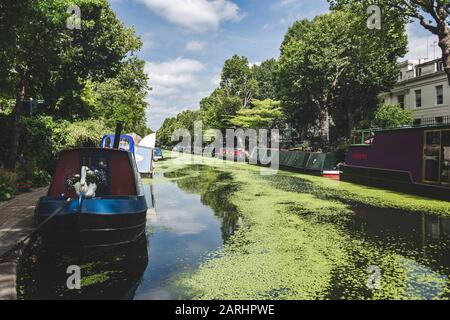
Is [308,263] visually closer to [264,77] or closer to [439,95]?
[439,95]

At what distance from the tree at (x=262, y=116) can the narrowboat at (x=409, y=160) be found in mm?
28245

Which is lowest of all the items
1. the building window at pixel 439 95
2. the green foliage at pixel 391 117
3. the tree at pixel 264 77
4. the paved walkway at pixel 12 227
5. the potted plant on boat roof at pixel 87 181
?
the paved walkway at pixel 12 227

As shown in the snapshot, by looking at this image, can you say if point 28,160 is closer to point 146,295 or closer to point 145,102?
point 146,295

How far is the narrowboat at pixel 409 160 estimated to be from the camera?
13638mm

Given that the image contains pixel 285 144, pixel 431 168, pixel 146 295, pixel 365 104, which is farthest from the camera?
pixel 285 144

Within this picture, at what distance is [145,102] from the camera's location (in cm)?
4906

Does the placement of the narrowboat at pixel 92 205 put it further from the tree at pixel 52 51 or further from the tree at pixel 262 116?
the tree at pixel 262 116

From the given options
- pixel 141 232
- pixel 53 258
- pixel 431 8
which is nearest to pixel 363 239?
pixel 141 232

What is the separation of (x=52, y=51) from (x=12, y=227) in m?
11.8

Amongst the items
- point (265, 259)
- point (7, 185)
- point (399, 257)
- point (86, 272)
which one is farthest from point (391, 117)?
point (86, 272)

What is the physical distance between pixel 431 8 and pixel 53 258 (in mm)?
17550

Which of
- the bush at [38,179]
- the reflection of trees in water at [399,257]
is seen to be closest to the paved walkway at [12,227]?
the bush at [38,179]

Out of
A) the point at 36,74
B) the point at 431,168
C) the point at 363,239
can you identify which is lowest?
the point at 363,239

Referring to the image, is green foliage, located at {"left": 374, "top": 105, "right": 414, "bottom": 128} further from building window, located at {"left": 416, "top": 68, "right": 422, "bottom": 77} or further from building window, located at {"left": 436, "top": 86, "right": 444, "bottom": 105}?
building window, located at {"left": 416, "top": 68, "right": 422, "bottom": 77}
